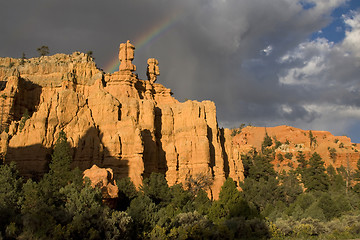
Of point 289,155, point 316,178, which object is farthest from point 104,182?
point 289,155

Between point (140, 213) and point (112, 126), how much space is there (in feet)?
66.3

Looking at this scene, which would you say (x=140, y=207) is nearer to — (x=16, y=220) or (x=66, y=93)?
(x=16, y=220)

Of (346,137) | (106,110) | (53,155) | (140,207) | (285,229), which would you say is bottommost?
(285,229)

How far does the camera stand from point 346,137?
15475 cm

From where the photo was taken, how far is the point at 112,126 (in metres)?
56.8

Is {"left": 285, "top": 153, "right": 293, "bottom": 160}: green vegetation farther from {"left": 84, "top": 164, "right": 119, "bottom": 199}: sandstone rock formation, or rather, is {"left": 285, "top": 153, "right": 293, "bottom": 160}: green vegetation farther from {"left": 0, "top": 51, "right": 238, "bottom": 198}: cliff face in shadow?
{"left": 84, "top": 164, "right": 119, "bottom": 199}: sandstone rock formation

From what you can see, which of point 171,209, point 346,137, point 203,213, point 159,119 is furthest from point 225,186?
point 346,137

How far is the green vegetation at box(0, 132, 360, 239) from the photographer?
3117 cm

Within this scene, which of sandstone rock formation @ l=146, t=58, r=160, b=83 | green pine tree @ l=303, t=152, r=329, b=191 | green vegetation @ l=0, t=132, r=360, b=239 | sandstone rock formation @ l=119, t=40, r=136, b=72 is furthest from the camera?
sandstone rock formation @ l=146, t=58, r=160, b=83

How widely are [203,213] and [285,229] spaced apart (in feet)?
29.7

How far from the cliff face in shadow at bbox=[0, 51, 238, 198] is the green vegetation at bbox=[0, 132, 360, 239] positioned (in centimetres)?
265

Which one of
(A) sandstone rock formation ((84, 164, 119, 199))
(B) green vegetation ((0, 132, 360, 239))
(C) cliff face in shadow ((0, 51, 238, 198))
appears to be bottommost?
(B) green vegetation ((0, 132, 360, 239))

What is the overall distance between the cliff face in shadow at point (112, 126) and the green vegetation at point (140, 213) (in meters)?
2.65

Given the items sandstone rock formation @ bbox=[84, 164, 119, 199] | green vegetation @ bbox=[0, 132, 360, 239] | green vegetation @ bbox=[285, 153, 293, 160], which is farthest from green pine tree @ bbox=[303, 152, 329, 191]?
green vegetation @ bbox=[285, 153, 293, 160]
